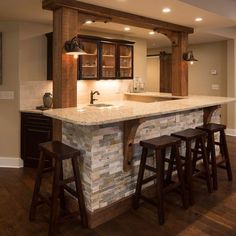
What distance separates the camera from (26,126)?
4312 mm

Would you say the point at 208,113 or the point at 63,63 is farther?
the point at 208,113

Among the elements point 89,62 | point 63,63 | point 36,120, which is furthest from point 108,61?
point 63,63

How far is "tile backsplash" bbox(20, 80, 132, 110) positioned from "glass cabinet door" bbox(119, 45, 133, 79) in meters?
0.32

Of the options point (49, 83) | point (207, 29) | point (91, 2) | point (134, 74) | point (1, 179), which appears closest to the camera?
point (91, 2)

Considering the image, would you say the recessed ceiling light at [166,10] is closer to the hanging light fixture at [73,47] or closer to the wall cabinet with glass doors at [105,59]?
the hanging light fixture at [73,47]

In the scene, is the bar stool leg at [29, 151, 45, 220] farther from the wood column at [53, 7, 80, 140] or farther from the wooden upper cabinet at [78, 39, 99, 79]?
the wooden upper cabinet at [78, 39, 99, 79]

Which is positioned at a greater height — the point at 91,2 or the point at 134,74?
the point at 91,2

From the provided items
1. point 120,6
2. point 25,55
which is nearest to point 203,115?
point 120,6

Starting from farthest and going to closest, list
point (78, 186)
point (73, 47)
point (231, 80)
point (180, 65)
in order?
point (231, 80) → point (180, 65) → point (73, 47) → point (78, 186)

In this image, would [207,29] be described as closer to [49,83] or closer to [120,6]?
[120,6]

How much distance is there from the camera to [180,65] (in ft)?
16.8

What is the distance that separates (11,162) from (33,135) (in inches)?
23.8

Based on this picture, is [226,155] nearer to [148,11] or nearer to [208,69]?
[148,11]

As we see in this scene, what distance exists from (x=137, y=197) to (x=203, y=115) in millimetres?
1882
